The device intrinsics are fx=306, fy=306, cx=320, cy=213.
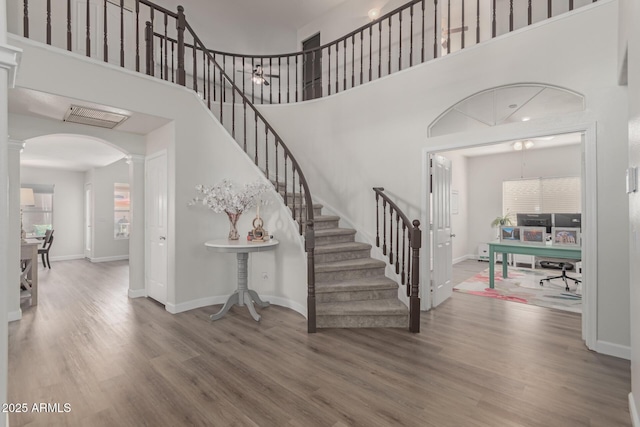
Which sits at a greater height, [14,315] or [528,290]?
[14,315]

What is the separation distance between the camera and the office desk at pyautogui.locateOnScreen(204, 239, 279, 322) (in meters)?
3.62

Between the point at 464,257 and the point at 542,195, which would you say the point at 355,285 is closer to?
the point at 464,257

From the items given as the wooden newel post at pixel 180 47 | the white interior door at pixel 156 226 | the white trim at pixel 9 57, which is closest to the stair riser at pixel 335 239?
the white interior door at pixel 156 226

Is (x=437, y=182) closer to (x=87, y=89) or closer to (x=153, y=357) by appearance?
(x=153, y=357)

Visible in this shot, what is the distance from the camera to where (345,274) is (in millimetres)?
3949

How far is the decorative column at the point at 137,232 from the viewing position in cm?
470

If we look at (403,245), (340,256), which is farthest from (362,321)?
(403,245)

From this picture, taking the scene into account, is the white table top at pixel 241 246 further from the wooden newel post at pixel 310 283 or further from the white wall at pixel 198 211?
the wooden newel post at pixel 310 283

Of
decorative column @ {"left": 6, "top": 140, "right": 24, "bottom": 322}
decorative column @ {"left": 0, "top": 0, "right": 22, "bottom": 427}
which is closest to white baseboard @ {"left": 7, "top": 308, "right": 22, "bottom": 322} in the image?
decorative column @ {"left": 6, "top": 140, "right": 24, "bottom": 322}

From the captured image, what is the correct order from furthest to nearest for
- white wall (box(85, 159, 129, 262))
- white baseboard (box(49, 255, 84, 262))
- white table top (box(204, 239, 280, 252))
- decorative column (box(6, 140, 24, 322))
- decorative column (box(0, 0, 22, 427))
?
white baseboard (box(49, 255, 84, 262)) → white wall (box(85, 159, 129, 262)) → decorative column (box(6, 140, 24, 322)) → white table top (box(204, 239, 280, 252)) → decorative column (box(0, 0, 22, 427))

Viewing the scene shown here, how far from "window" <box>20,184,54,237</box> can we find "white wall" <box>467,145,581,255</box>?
12.2 metres

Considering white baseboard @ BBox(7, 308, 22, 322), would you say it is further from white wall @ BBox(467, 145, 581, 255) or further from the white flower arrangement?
white wall @ BBox(467, 145, 581, 255)

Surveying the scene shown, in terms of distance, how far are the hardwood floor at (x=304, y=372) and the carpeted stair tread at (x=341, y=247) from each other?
2.88 feet

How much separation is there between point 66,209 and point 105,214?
1407 millimetres
